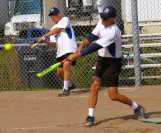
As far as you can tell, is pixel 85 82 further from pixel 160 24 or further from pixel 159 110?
pixel 160 24

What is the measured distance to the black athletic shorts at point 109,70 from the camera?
383 inches

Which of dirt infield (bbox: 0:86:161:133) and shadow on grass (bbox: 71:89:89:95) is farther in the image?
shadow on grass (bbox: 71:89:89:95)

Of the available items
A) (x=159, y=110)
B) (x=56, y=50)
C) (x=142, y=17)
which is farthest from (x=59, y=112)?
(x=142, y=17)

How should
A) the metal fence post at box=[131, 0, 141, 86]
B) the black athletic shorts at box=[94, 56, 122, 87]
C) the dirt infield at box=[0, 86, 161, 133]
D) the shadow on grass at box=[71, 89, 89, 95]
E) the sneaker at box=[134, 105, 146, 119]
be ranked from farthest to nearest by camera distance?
the metal fence post at box=[131, 0, 141, 86] < the shadow on grass at box=[71, 89, 89, 95] < the sneaker at box=[134, 105, 146, 119] < the black athletic shorts at box=[94, 56, 122, 87] < the dirt infield at box=[0, 86, 161, 133]

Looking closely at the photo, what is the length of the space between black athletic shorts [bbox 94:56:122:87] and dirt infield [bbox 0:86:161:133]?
624mm

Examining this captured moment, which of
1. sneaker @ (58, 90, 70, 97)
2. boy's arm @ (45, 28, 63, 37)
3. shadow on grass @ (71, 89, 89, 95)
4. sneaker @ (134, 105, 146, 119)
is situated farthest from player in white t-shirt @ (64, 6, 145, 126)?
shadow on grass @ (71, 89, 89, 95)

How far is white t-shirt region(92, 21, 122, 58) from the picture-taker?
9.43 m

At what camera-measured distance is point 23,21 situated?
2314 cm

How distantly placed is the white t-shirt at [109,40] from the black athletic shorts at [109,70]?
0.09m

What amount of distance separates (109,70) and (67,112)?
5.30 ft

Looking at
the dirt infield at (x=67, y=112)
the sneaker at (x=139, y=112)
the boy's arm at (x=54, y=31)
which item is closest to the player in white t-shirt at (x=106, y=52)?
the sneaker at (x=139, y=112)

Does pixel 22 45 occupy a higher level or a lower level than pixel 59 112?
higher

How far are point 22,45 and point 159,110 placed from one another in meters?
3.99

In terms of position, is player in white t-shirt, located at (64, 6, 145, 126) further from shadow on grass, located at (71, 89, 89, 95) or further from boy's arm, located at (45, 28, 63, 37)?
shadow on grass, located at (71, 89, 89, 95)
